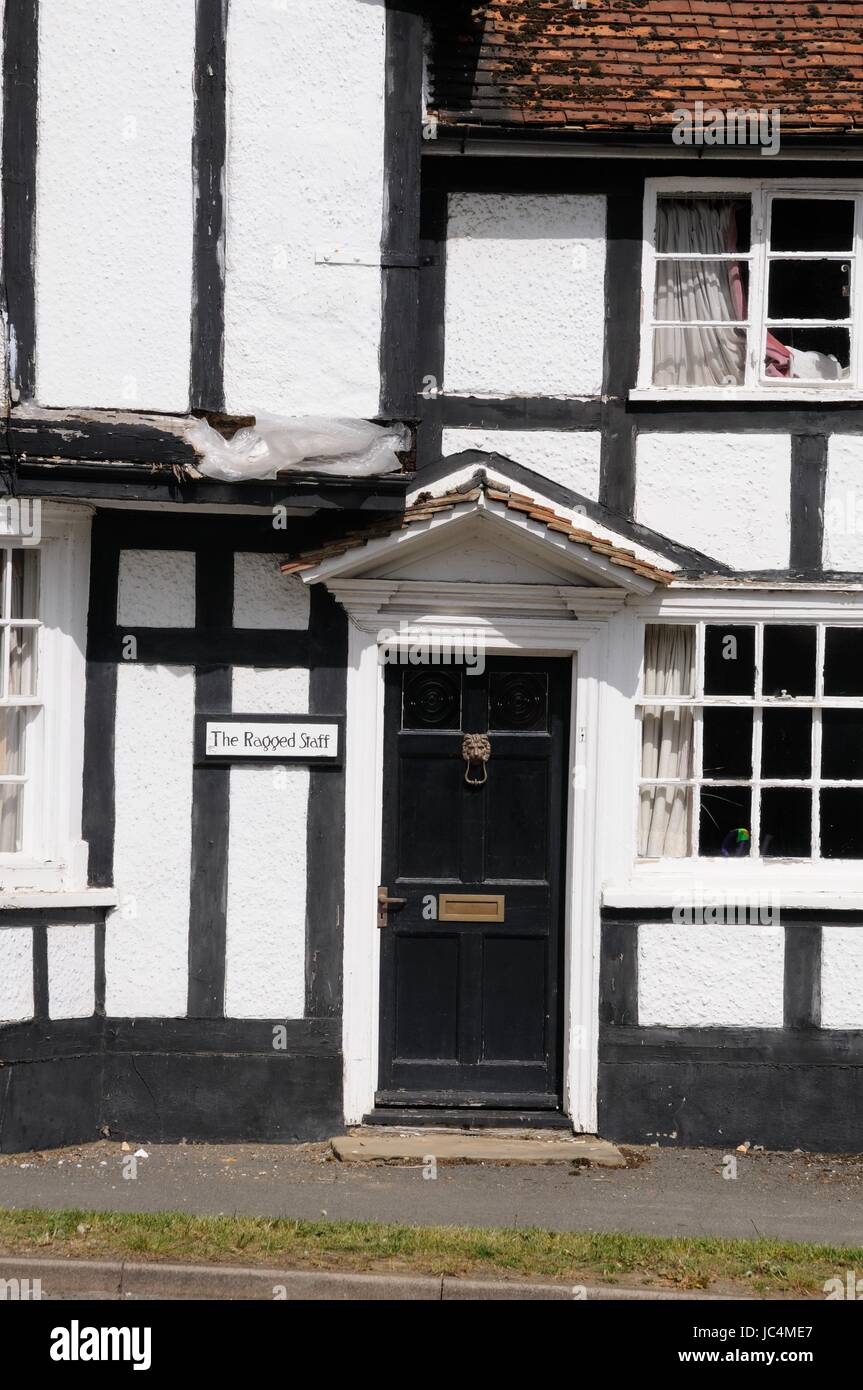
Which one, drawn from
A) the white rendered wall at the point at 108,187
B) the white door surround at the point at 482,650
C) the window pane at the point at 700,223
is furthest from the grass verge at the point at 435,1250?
the window pane at the point at 700,223

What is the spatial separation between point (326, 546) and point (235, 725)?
108 cm

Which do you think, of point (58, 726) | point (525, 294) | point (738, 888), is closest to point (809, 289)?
point (525, 294)

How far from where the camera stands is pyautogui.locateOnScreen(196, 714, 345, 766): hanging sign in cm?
889

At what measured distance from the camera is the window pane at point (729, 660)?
30.2ft

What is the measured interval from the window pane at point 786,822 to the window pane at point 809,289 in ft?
8.74

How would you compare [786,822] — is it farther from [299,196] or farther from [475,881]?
[299,196]

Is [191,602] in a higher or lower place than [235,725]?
higher

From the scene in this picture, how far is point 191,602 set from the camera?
352 inches

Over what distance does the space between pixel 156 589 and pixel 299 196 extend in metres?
2.19

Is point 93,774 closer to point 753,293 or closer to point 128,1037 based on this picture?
point 128,1037

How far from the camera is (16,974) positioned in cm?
864

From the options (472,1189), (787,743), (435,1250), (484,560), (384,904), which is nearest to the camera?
(435,1250)

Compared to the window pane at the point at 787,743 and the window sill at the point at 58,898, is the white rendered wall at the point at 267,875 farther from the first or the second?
the window pane at the point at 787,743
